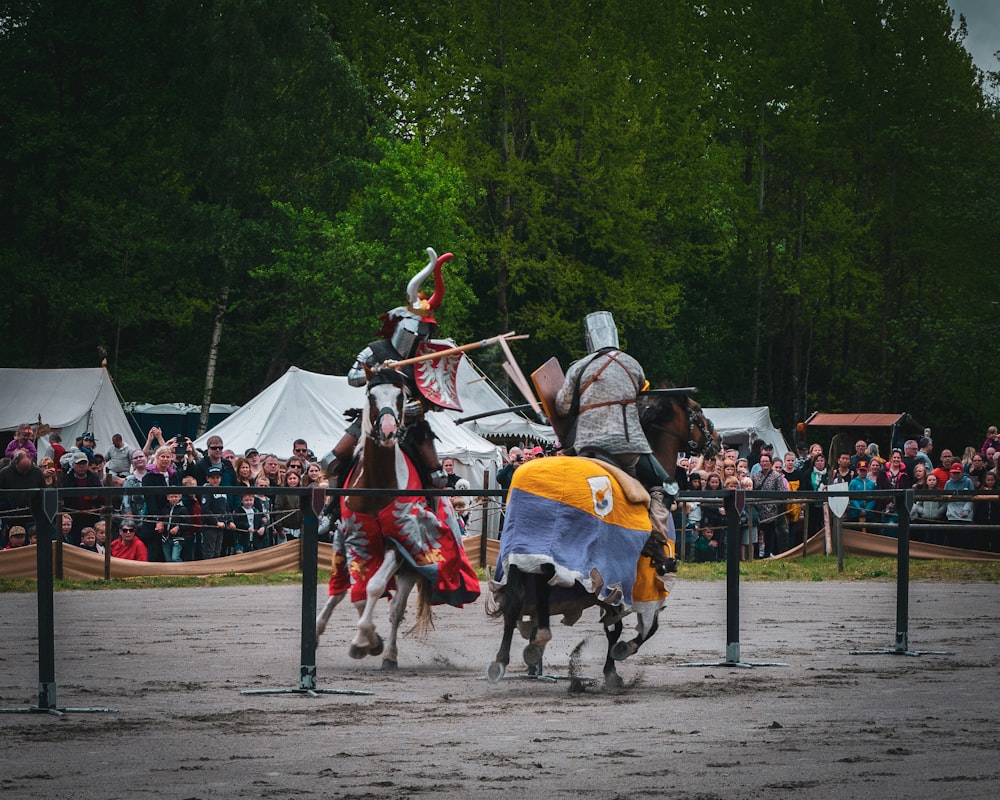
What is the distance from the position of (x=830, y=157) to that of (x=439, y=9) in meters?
13.2

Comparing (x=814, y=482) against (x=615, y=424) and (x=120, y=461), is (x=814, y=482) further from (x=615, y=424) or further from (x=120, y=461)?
(x=615, y=424)

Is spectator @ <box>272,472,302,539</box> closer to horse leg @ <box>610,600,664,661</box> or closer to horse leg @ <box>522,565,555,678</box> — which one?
horse leg @ <box>610,600,664,661</box>

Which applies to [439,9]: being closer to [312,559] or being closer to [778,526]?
[778,526]

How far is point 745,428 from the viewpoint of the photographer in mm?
41250

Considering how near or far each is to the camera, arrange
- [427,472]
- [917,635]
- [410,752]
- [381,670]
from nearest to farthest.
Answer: [410,752] → [381,670] → [427,472] → [917,635]

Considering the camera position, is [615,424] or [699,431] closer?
[615,424]

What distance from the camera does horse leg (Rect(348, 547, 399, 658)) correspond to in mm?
11359

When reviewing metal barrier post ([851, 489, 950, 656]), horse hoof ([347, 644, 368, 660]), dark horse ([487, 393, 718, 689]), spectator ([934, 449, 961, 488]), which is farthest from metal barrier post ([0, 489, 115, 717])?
spectator ([934, 449, 961, 488])

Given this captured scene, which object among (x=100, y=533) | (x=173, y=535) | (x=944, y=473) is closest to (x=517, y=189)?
(x=944, y=473)

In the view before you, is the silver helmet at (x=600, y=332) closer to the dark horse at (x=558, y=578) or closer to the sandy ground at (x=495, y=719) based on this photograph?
the dark horse at (x=558, y=578)

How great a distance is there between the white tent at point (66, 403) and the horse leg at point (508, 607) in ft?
68.7

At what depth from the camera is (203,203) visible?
44.1 metres

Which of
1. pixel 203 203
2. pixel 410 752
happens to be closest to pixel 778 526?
pixel 410 752

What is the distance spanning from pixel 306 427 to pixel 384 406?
1730 cm
